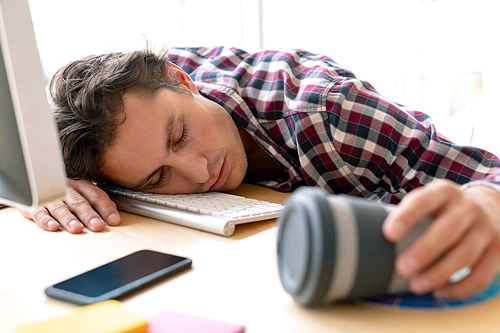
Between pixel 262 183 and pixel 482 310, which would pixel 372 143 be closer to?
pixel 262 183

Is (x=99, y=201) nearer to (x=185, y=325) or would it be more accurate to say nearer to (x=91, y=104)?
(x=91, y=104)

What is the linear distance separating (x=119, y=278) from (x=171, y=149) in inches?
16.0

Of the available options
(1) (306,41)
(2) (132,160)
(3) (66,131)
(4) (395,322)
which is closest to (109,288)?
(4) (395,322)

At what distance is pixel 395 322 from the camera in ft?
1.05

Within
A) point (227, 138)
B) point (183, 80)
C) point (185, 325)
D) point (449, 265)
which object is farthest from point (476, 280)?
point (183, 80)

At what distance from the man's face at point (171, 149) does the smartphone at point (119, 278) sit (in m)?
0.32

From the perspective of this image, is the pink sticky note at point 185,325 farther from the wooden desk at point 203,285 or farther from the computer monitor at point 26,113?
the computer monitor at point 26,113

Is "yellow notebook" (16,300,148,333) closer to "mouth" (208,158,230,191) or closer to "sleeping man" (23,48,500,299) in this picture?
"sleeping man" (23,48,500,299)

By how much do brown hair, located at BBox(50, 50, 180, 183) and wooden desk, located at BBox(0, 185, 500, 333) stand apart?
196 mm

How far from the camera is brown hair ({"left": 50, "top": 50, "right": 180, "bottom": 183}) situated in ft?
2.65

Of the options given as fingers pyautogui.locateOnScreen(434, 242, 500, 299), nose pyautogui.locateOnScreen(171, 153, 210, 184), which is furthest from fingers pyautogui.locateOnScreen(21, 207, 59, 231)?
fingers pyautogui.locateOnScreen(434, 242, 500, 299)

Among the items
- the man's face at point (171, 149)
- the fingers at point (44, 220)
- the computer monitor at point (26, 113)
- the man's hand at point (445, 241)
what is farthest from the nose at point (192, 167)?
the man's hand at point (445, 241)

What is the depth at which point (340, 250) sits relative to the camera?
30 centimetres

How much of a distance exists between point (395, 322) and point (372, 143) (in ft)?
1.79
